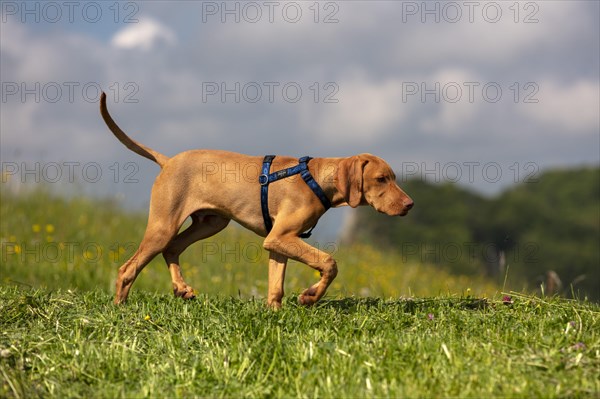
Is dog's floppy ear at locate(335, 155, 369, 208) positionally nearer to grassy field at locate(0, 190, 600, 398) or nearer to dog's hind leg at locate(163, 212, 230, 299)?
grassy field at locate(0, 190, 600, 398)

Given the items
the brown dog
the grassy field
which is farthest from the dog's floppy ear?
the grassy field

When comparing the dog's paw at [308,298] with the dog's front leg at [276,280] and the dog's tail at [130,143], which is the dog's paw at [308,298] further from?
the dog's tail at [130,143]

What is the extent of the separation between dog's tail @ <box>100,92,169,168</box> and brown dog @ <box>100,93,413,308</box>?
0.88 ft

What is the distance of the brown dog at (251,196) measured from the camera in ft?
22.3

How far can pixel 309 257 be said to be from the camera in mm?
6461

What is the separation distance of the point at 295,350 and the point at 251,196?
211cm

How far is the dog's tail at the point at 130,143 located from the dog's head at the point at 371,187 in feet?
5.84

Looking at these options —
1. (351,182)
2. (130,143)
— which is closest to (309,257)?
(351,182)

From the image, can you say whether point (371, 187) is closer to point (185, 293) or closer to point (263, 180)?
point (263, 180)

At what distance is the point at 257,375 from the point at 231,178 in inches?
98.5

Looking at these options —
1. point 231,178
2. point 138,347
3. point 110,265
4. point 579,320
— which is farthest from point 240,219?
point 110,265

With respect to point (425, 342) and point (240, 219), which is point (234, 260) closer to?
point (240, 219)

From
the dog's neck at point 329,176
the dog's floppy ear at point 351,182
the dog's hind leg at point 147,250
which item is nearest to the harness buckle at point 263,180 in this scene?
the dog's neck at point 329,176

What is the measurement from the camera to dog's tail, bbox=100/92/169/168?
289 inches
